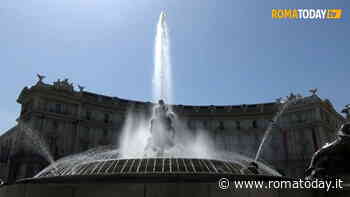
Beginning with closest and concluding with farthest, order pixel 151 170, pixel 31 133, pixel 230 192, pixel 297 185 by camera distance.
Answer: pixel 230 192 → pixel 297 185 → pixel 151 170 → pixel 31 133

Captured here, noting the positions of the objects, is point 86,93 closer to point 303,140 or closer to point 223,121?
point 223,121

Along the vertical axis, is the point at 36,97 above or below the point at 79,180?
above

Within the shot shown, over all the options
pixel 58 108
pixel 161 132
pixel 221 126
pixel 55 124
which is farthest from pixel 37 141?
pixel 161 132

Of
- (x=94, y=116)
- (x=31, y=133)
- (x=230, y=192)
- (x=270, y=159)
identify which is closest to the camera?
(x=230, y=192)

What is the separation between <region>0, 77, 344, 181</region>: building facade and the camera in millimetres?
52469

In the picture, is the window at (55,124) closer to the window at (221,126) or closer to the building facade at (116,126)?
the building facade at (116,126)

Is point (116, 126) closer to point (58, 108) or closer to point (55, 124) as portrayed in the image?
point (58, 108)

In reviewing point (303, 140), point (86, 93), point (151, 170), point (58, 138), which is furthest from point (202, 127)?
point (151, 170)

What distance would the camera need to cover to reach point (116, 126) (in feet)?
205

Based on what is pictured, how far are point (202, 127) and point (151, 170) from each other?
183 feet

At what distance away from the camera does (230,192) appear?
9336mm

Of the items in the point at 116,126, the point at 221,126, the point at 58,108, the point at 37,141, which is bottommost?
the point at 37,141

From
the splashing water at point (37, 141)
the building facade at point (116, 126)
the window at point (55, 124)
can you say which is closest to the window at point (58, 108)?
the building facade at point (116, 126)

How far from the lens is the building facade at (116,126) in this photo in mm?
52469
